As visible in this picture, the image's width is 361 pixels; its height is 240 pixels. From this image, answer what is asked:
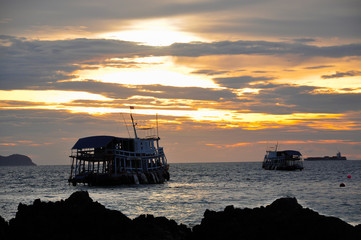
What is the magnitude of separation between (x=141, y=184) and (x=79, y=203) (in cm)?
4384

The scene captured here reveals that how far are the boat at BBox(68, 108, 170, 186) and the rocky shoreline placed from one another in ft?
128

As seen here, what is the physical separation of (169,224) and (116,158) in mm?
45021

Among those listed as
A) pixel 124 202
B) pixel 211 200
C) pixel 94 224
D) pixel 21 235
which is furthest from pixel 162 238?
pixel 211 200

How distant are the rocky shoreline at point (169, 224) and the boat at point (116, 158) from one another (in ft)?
128

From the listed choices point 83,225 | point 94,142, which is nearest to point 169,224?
point 83,225

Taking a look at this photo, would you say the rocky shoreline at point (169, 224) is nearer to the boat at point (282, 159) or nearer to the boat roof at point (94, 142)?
the boat roof at point (94, 142)

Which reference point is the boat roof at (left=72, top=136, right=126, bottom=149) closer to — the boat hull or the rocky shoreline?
the boat hull

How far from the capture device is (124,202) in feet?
135

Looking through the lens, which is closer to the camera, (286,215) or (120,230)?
(286,215)

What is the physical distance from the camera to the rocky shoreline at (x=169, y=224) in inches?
644

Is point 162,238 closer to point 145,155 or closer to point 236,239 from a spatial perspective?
point 236,239

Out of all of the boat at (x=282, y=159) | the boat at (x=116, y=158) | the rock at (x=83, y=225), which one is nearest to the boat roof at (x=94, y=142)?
the boat at (x=116, y=158)

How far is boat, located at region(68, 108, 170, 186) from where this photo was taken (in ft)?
197

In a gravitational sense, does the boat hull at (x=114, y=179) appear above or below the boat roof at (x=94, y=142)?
below
